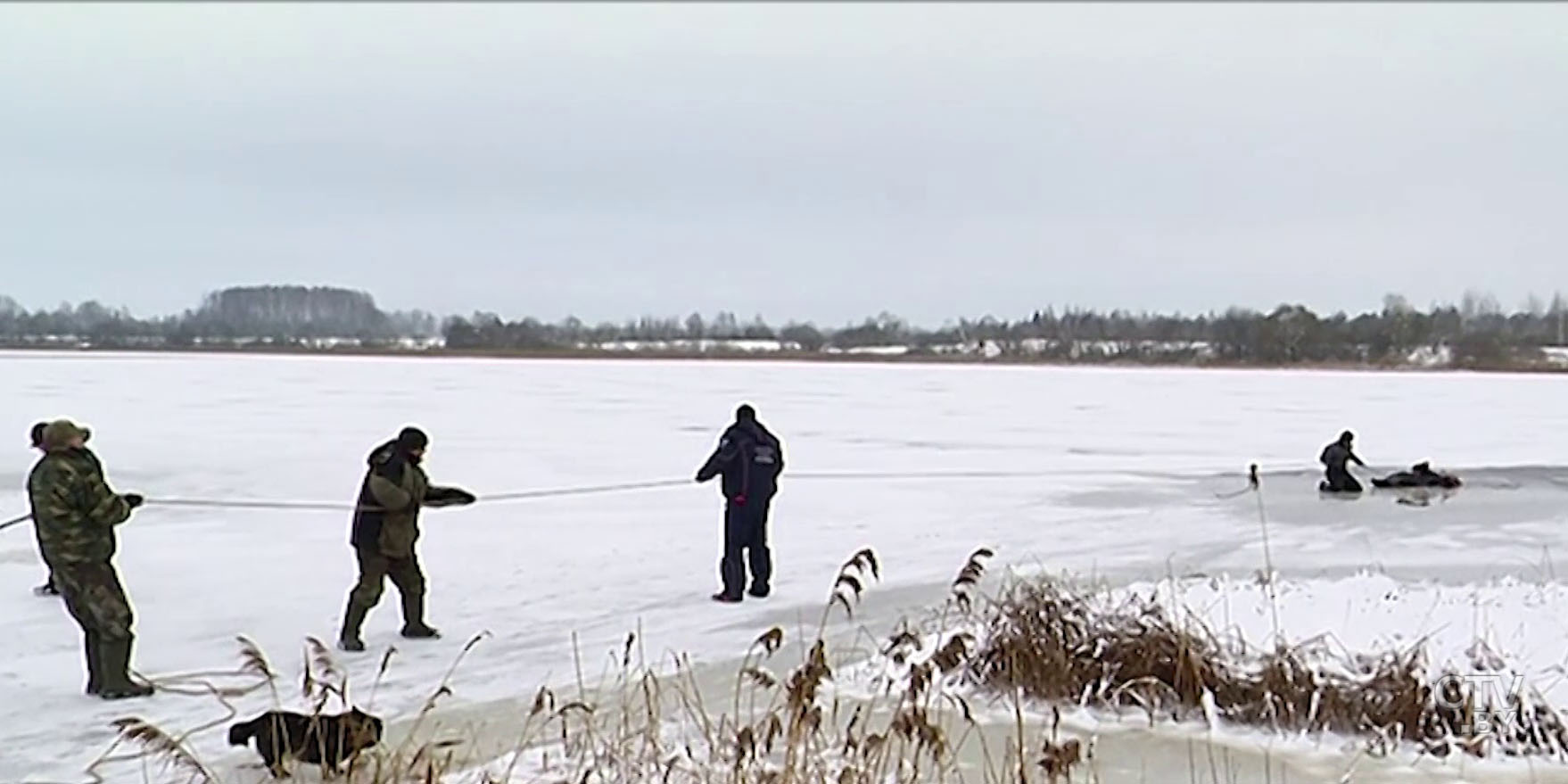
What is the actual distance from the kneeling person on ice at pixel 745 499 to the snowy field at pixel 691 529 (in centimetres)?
25

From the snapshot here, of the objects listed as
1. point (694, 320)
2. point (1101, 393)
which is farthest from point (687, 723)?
point (694, 320)

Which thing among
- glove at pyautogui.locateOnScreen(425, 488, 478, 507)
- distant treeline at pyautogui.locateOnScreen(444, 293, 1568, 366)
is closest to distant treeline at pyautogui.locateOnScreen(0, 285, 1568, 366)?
distant treeline at pyautogui.locateOnScreen(444, 293, 1568, 366)

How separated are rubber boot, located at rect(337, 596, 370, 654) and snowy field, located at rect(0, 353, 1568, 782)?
11cm

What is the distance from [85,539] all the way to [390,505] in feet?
4.76

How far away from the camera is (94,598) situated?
19.4ft

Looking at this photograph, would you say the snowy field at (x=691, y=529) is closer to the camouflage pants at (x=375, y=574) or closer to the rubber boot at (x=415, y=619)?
the rubber boot at (x=415, y=619)

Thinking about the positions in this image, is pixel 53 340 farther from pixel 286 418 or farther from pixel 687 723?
pixel 687 723

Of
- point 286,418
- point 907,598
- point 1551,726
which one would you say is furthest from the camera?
point 286,418

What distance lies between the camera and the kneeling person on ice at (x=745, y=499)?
8.40 metres

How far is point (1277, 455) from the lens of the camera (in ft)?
62.1

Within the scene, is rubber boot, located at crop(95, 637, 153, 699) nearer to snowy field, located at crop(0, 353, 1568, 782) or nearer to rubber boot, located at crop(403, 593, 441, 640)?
A: snowy field, located at crop(0, 353, 1568, 782)

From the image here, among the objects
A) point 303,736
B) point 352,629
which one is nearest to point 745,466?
point 352,629

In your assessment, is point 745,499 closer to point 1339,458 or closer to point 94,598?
point 94,598

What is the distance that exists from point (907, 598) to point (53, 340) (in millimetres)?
32066
